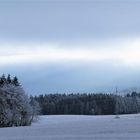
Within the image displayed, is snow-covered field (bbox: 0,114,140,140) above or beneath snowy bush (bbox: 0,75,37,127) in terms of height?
beneath

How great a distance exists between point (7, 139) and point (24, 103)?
184 feet

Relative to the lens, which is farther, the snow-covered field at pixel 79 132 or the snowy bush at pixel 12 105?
the snowy bush at pixel 12 105

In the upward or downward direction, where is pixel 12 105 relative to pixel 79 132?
upward

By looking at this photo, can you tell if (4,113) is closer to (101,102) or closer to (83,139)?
(83,139)

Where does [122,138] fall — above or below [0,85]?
below

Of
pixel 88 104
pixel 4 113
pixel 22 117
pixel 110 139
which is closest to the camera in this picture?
pixel 110 139

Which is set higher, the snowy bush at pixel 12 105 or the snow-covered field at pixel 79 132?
the snowy bush at pixel 12 105

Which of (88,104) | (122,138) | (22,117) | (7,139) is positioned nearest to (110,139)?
(122,138)

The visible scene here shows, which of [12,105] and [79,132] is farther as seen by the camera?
[12,105]

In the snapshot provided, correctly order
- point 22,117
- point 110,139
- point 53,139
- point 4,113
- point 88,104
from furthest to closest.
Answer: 1. point 88,104
2. point 22,117
3. point 4,113
4. point 53,139
5. point 110,139

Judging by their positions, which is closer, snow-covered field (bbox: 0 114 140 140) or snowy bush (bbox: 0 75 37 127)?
snow-covered field (bbox: 0 114 140 140)

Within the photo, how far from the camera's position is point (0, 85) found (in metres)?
96.6

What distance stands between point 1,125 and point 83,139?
55781mm

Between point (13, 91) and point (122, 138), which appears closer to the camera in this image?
point (122, 138)
